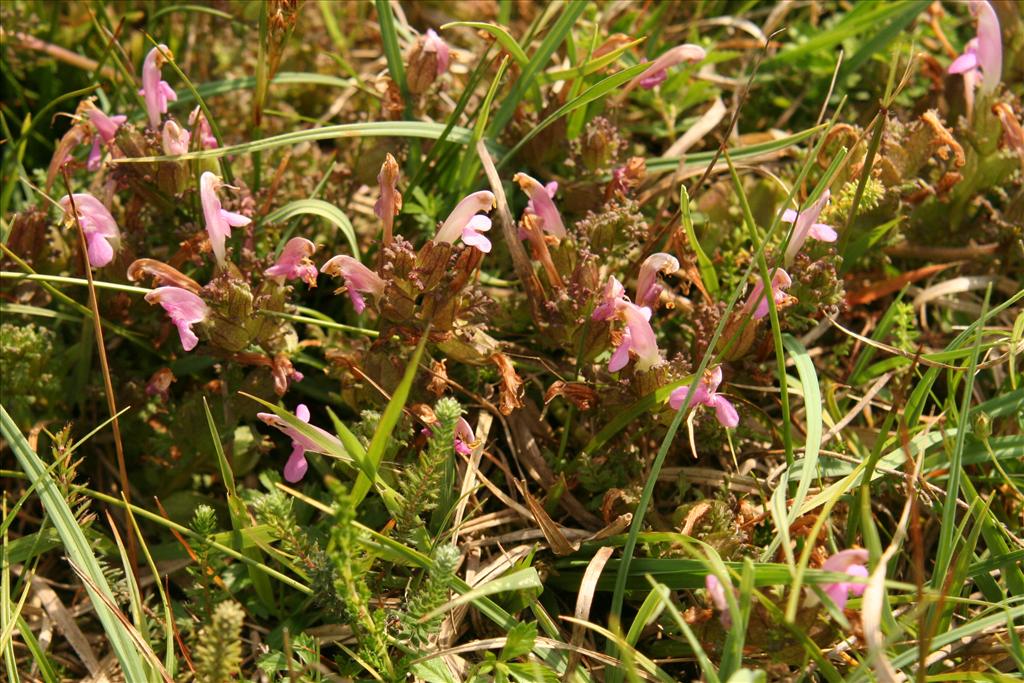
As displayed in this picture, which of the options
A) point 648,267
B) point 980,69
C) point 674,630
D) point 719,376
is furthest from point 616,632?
point 980,69

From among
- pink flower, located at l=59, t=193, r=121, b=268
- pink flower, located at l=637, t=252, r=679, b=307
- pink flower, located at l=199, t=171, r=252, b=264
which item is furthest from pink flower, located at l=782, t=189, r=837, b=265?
pink flower, located at l=59, t=193, r=121, b=268

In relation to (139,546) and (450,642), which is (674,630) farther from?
(139,546)

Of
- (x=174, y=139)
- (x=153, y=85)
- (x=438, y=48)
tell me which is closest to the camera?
(x=174, y=139)

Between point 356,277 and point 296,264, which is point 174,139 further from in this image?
point 356,277

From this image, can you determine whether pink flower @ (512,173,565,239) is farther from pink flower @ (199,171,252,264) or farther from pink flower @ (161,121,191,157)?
pink flower @ (161,121,191,157)

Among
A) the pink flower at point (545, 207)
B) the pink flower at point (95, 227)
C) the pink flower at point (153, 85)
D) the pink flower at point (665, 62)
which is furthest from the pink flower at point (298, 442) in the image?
the pink flower at point (665, 62)

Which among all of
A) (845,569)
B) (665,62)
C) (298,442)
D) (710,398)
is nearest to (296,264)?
(298,442)

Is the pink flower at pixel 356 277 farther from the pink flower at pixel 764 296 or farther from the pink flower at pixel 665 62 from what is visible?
the pink flower at pixel 665 62
